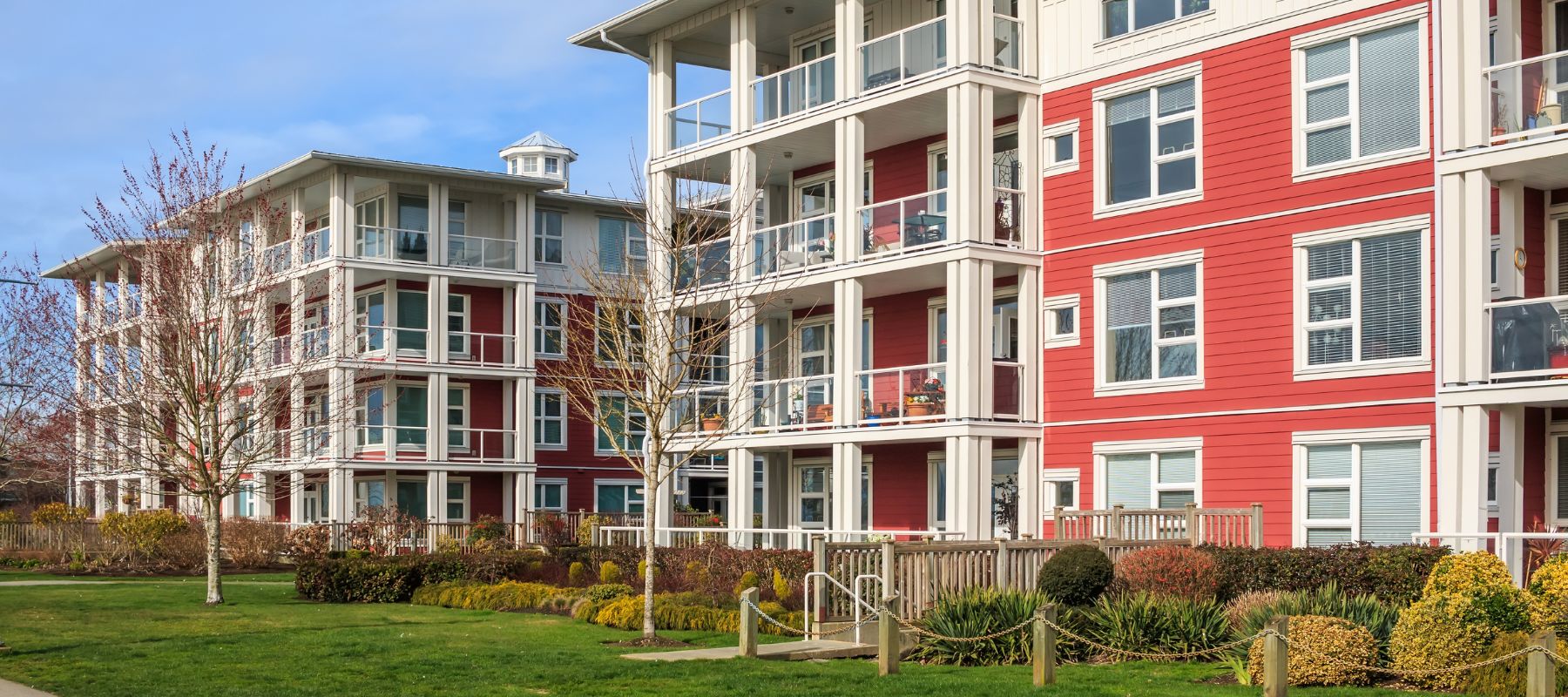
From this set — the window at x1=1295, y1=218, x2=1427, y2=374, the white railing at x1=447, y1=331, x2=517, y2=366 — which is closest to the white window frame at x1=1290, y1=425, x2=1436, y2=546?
the window at x1=1295, y1=218, x2=1427, y2=374

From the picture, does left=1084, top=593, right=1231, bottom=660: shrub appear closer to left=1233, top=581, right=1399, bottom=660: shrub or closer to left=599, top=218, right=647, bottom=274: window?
left=1233, top=581, right=1399, bottom=660: shrub

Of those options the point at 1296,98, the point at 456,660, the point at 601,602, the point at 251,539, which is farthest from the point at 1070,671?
the point at 251,539

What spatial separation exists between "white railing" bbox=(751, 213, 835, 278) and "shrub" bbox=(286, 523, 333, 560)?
43.6ft

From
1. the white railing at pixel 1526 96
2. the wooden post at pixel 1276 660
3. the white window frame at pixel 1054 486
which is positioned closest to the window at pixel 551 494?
the white window frame at pixel 1054 486

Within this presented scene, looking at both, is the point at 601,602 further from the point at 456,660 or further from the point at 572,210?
the point at 572,210

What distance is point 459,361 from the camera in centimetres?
4888

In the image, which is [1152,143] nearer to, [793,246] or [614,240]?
[793,246]

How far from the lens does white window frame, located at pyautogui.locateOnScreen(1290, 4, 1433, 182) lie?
23.1m

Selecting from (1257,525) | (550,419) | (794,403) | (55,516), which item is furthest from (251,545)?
(1257,525)

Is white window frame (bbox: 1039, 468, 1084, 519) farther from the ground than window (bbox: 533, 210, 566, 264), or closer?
closer

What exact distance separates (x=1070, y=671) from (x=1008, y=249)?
1276 cm

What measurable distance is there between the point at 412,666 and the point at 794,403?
1507 centimetres

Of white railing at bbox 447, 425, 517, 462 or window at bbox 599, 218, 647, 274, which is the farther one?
window at bbox 599, 218, 647, 274

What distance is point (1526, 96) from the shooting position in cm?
2195
